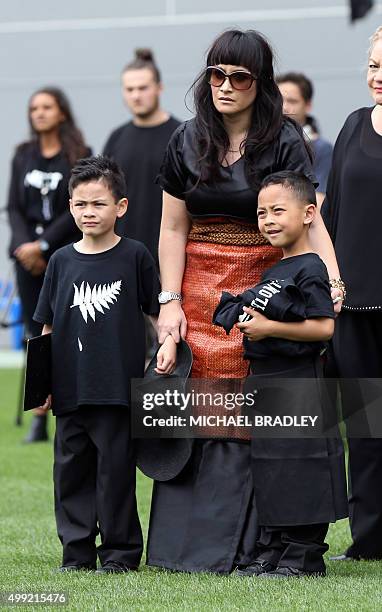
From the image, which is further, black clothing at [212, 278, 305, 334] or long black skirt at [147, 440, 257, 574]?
long black skirt at [147, 440, 257, 574]

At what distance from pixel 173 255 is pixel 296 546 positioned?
41.2 inches

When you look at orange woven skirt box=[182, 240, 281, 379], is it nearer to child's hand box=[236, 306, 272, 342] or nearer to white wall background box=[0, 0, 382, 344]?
child's hand box=[236, 306, 272, 342]

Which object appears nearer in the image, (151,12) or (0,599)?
(0,599)

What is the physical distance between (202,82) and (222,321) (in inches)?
32.3

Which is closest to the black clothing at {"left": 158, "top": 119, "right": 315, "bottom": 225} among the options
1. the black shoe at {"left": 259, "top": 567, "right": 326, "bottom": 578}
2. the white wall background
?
the black shoe at {"left": 259, "top": 567, "right": 326, "bottom": 578}

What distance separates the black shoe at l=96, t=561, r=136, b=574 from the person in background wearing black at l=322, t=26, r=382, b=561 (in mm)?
795

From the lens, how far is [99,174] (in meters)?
4.60

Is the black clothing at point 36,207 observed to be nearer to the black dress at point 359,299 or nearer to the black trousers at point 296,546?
the black dress at point 359,299

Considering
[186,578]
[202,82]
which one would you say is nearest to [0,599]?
[186,578]

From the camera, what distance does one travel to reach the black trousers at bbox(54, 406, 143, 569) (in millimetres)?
4535

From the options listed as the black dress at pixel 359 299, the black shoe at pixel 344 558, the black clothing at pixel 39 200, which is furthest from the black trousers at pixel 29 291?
the black shoe at pixel 344 558

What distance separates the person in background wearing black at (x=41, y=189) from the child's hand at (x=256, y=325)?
370 cm

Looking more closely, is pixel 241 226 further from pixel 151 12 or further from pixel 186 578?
pixel 151 12

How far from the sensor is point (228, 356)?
4.57 m
